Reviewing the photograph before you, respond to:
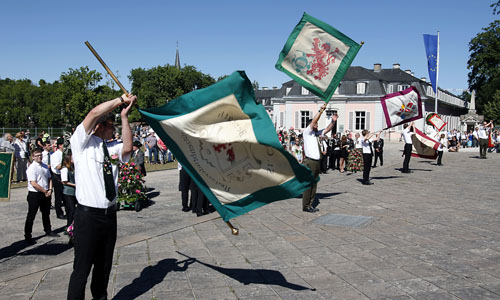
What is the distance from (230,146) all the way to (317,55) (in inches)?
156

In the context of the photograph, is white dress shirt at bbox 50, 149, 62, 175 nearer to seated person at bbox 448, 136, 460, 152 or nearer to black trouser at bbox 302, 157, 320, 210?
black trouser at bbox 302, 157, 320, 210

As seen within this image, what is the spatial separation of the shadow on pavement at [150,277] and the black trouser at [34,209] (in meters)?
3.05

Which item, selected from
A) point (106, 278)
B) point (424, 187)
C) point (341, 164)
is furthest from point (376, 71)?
point (106, 278)

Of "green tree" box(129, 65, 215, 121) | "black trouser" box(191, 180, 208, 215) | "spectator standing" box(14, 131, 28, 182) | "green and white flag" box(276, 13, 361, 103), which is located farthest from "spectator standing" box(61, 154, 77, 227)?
"green tree" box(129, 65, 215, 121)

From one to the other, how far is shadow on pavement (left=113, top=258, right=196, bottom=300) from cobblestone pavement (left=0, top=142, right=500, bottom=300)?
0.05ft

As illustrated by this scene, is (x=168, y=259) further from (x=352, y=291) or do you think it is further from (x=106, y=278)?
(x=352, y=291)

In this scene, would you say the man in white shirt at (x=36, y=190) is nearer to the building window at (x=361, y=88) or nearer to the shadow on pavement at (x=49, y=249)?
the shadow on pavement at (x=49, y=249)

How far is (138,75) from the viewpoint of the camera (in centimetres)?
A: 9375

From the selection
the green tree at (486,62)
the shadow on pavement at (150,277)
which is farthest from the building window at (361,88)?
the shadow on pavement at (150,277)

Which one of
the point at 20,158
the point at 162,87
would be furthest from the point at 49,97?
the point at 20,158

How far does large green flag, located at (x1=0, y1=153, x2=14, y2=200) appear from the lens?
24.2ft

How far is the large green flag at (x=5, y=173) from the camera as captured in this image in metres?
7.38

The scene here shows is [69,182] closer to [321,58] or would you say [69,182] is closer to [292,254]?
[292,254]

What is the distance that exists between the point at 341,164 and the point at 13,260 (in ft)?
48.0
